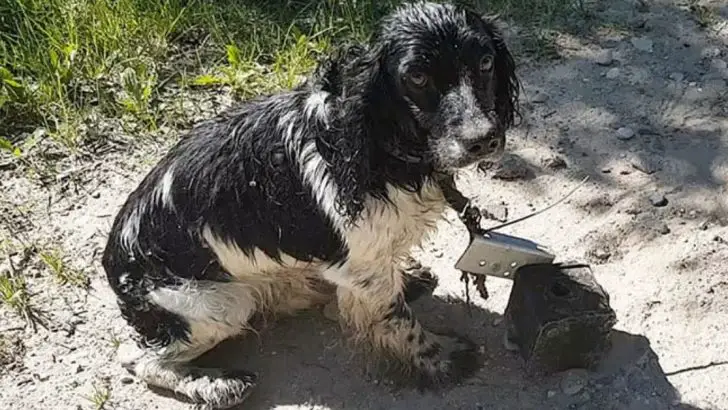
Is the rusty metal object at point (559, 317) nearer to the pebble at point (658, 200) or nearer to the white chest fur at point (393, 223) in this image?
the white chest fur at point (393, 223)

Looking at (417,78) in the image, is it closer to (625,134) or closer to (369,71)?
(369,71)

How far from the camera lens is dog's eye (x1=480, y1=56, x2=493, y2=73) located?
3.11 metres

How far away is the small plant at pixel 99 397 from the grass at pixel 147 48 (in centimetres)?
154

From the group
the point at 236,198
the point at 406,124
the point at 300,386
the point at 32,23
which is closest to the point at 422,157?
the point at 406,124

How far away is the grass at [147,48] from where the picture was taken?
205 inches

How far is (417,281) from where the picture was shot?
414cm

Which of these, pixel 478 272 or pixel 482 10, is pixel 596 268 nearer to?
pixel 478 272

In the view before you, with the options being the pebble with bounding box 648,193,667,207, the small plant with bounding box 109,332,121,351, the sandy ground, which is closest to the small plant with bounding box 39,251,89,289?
the sandy ground

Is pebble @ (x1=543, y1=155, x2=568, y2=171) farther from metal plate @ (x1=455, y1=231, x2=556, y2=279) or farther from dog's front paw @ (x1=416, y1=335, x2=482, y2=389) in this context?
dog's front paw @ (x1=416, y1=335, x2=482, y2=389)

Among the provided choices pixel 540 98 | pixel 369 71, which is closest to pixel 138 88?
pixel 540 98

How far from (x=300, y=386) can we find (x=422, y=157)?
1.13 metres

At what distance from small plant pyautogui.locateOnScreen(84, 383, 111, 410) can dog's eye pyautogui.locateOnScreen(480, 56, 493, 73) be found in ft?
6.20

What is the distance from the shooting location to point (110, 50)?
5461 millimetres

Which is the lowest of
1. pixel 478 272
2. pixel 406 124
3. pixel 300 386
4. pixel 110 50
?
pixel 300 386
